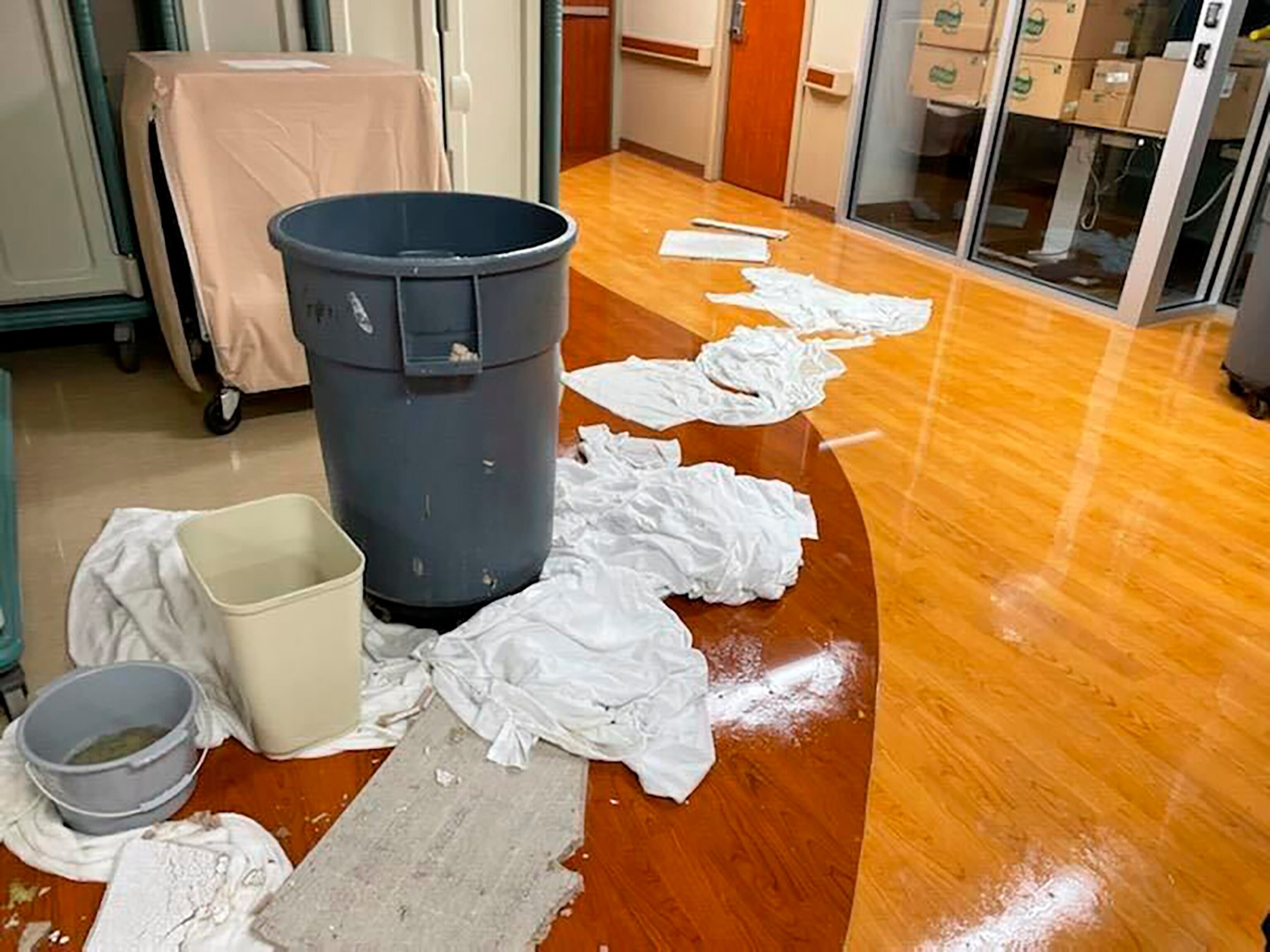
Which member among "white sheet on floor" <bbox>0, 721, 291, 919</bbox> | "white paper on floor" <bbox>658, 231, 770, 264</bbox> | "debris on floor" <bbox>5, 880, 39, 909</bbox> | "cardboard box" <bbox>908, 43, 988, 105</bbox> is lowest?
"white paper on floor" <bbox>658, 231, 770, 264</bbox>

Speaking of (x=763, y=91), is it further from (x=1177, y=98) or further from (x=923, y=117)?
(x=1177, y=98)

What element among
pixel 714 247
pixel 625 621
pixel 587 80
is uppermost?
pixel 587 80

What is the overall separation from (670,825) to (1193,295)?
12.5 feet

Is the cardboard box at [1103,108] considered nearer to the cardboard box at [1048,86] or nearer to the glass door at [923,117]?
the cardboard box at [1048,86]

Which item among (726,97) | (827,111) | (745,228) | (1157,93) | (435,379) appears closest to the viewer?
(435,379)

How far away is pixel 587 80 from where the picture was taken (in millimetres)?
6859

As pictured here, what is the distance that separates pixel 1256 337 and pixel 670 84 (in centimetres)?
447

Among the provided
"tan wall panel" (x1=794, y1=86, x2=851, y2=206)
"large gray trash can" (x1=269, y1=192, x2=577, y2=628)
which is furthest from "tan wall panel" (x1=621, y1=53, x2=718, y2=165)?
"large gray trash can" (x1=269, y1=192, x2=577, y2=628)

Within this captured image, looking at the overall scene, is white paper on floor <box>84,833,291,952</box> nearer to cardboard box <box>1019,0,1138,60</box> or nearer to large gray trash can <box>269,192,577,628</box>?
large gray trash can <box>269,192,577,628</box>

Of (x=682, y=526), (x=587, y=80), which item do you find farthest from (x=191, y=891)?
(x=587, y=80)

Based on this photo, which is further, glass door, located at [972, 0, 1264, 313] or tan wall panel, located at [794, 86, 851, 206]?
tan wall panel, located at [794, 86, 851, 206]

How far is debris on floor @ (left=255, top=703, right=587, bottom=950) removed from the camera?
1271 millimetres

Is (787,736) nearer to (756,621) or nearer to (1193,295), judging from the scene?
(756,621)

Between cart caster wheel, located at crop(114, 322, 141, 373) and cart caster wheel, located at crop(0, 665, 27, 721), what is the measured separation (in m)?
1.54
